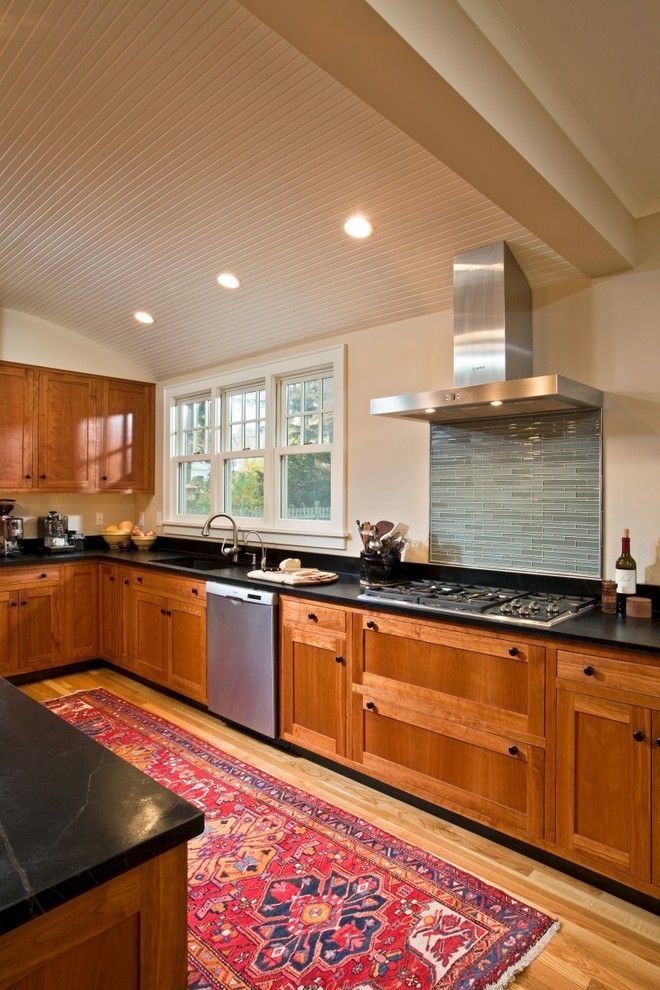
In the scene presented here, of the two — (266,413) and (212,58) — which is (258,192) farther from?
(266,413)

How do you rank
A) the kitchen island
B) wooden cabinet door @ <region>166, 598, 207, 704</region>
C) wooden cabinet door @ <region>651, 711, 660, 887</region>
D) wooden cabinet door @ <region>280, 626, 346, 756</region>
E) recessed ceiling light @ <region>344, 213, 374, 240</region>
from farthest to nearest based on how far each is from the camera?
wooden cabinet door @ <region>166, 598, 207, 704</region> → wooden cabinet door @ <region>280, 626, 346, 756</region> → recessed ceiling light @ <region>344, 213, 374, 240</region> → wooden cabinet door @ <region>651, 711, 660, 887</region> → the kitchen island

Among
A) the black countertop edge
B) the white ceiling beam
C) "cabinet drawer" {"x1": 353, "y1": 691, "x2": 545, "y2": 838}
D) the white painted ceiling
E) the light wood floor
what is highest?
the white painted ceiling

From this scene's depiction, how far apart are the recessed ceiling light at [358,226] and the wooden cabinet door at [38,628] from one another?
3280 millimetres

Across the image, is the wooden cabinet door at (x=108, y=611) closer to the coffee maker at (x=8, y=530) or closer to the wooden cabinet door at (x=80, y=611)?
the wooden cabinet door at (x=80, y=611)

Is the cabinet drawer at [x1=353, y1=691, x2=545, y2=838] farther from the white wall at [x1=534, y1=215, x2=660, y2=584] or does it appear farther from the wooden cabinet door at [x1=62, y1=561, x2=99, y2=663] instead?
the wooden cabinet door at [x1=62, y1=561, x2=99, y2=663]

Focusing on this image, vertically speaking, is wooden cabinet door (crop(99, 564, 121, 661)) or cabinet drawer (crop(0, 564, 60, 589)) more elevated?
cabinet drawer (crop(0, 564, 60, 589))

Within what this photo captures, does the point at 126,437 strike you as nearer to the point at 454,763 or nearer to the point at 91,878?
the point at 454,763

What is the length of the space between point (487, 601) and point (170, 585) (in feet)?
7.18

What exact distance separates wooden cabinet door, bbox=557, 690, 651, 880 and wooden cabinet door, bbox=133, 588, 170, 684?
8.64 feet

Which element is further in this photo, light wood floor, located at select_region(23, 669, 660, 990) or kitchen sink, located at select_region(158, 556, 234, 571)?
kitchen sink, located at select_region(158, 556, 234, 571)

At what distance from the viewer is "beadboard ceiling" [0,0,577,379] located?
205 cm

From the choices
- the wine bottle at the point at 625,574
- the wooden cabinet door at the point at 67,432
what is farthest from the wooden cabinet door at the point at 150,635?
the wine bottle at the point at 625,574

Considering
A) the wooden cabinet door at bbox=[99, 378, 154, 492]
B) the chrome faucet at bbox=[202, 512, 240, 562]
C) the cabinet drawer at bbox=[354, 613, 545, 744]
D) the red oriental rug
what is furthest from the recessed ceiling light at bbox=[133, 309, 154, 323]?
the red oriental rug

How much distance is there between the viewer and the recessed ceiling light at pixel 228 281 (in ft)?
11.3
